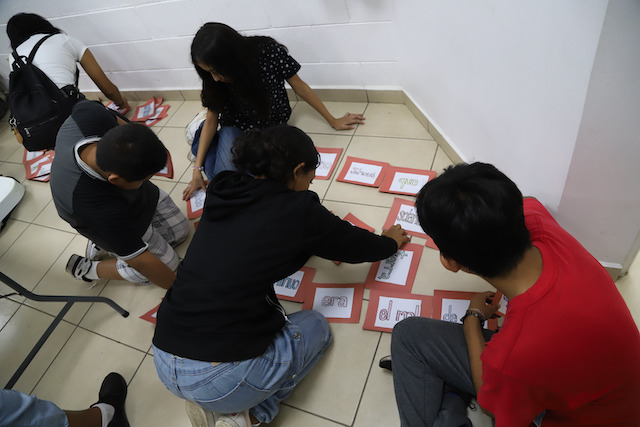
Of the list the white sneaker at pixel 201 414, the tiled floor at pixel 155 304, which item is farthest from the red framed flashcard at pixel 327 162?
the white sneaker at pixel 201 414

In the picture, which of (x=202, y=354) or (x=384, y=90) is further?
(x=384, y=90)

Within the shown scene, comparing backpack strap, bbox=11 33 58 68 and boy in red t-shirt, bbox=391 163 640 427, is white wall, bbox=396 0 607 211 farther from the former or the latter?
backpack strap, bbox=11 33 58 68

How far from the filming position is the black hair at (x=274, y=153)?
1178 millimetres

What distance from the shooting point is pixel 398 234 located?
160 cm

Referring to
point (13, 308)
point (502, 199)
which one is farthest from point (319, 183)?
point (13, 308)

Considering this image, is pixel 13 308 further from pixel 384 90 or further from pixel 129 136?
pixel 384 90

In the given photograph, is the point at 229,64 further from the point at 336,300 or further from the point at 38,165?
the point at 38,165

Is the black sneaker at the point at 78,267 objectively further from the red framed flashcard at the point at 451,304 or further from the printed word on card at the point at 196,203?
the red framed flashcard at the point at 451,304

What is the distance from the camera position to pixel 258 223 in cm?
108

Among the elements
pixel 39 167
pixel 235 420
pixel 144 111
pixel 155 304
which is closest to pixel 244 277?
pixel 235 420

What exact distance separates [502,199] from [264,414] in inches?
41.4

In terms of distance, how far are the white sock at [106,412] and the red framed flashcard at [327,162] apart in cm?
138

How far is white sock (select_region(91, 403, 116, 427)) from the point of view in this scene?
1.41 m

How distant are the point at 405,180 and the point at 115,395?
1567 mm
